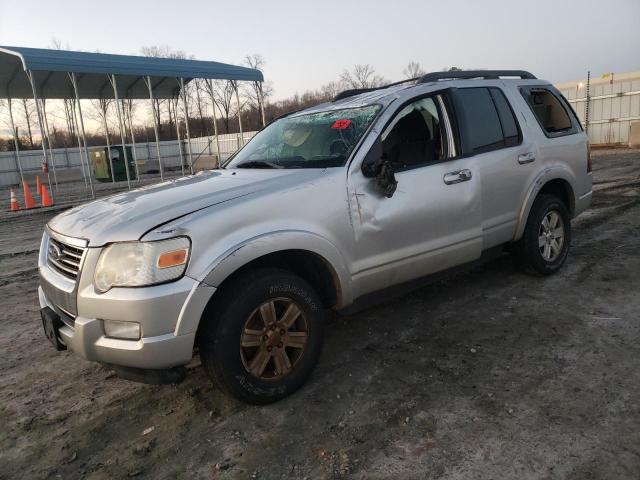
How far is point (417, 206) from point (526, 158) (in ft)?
5.03

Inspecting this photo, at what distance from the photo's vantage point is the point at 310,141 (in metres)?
3.60

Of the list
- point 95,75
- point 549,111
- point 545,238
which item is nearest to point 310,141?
point 545,238

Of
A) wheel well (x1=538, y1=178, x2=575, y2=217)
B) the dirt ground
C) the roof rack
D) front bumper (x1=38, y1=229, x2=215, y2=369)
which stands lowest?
the dirt ground

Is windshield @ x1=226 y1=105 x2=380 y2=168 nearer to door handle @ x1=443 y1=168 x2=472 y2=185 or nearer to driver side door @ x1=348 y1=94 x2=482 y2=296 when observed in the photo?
driver side door @ x1=348 y1=94 x2=482 y2=296

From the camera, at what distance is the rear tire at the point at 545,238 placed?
4426mm

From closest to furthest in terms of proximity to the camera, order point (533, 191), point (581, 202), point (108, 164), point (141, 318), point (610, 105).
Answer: point (141, 318)
point (533, 191)
point (581, 202)
point (610, 105)
point (108, 164)

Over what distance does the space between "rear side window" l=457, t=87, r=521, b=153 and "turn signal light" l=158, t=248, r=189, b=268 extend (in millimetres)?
2507

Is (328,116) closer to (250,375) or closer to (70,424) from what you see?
(250,375)

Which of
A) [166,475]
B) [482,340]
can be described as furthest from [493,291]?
[166,475]

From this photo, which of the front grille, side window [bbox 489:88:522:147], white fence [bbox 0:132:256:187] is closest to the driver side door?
side window [bbox 489:88:522:147]

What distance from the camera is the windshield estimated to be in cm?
329

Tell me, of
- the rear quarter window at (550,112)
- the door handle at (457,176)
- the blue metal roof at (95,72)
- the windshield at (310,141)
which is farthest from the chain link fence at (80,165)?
the door handle at (457,176)

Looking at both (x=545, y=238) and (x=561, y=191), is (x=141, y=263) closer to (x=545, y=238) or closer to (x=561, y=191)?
(x=545, y=238)

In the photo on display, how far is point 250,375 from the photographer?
8.89 ft
